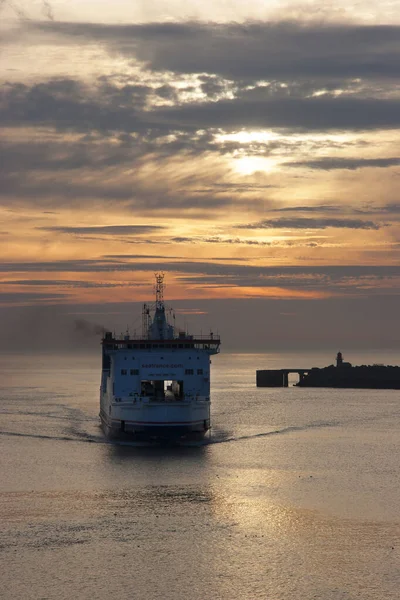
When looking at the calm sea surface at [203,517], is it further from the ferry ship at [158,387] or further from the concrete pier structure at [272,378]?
the concrete pier structure at [272,378]

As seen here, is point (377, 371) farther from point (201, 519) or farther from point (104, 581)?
point (104, 581)

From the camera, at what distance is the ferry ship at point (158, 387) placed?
71625 mm

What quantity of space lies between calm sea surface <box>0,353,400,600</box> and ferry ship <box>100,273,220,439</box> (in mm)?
1961

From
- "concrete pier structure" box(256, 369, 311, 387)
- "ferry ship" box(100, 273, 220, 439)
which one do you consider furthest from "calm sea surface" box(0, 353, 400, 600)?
"concrete pier structure" box(256, 369, 311, 387)

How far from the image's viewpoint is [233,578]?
121 ft

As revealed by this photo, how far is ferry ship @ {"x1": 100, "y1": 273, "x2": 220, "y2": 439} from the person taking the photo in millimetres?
71625

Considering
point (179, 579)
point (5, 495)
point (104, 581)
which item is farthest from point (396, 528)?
point (5, 495)

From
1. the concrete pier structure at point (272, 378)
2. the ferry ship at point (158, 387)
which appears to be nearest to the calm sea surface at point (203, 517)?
the ferry ship at point (158, 387)

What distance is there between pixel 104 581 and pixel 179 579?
3080 mm

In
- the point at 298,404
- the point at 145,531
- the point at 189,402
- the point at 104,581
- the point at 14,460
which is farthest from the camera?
the point at 298,404

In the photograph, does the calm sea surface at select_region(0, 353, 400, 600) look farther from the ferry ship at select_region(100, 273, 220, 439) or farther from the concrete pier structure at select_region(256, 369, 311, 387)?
the concrete pier structure at select_region(256, 369, 311, 387)

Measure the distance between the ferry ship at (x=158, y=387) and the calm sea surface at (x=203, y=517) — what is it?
A: 196cm

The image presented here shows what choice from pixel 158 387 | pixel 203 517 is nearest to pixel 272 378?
pixel 158 387

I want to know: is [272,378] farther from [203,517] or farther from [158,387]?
[203,517]
